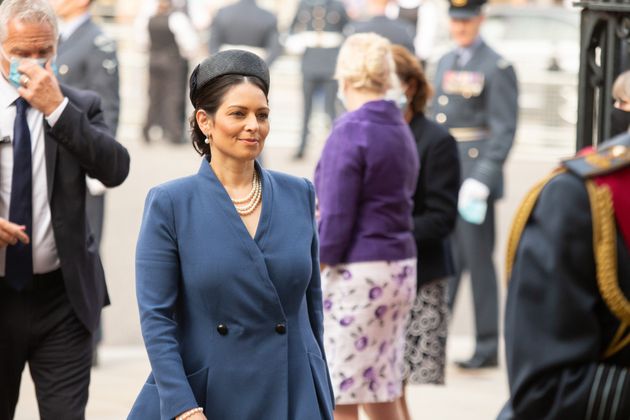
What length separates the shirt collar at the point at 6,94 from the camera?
462 centimetres

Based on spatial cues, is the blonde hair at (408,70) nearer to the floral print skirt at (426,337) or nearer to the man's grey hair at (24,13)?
the floral print skirt at (426,337)

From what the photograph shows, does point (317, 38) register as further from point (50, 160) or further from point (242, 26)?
point (50, 160)

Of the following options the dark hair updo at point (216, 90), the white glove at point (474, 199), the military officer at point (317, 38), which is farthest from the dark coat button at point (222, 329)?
the military officer at point (317, 38)

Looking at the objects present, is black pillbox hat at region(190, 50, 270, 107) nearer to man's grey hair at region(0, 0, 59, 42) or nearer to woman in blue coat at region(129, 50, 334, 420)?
woman in blue coat at region(129, 50, 334, 420)

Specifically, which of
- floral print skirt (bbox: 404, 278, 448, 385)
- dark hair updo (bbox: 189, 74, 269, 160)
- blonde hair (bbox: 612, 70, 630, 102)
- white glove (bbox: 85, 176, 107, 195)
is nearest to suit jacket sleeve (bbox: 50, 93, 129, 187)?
dark hair updo (bbox: 189, 74, 269, 160)

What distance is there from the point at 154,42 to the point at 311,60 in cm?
228

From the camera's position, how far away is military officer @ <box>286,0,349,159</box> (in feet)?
52.1

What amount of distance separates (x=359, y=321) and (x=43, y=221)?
1364 mm

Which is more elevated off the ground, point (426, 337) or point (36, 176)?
point (36, 176)

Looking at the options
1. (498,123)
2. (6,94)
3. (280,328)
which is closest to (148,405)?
(280,328)

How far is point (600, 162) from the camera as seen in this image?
98.9 inches

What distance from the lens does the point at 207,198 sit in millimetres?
3816

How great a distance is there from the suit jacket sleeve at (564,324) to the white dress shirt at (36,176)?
7.89 ft

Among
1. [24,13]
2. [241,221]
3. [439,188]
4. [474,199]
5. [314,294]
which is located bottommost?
[474,199]
